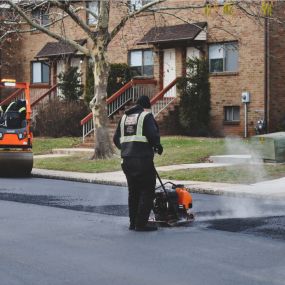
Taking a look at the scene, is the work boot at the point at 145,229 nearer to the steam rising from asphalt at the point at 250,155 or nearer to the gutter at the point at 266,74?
the steam rising from asphalt at the point at 250,155

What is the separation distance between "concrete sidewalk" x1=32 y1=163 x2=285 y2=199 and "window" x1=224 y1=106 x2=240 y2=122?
30.9 feet

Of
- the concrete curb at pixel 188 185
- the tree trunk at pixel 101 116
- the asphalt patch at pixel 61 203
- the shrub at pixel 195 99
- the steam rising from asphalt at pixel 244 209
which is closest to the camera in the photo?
the steam rising from asphalt at pixel 244 209

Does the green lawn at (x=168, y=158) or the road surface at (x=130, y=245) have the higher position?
the green lawn at (x=168, y=158)

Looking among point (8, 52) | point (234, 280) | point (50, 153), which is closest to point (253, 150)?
point (50, 153)

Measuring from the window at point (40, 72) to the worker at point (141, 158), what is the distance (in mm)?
29509

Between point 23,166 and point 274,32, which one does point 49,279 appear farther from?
point 274,32

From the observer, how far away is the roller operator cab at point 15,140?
19.6m

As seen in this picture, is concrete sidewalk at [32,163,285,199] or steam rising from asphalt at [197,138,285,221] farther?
concrete sidewalk at [32,163,285,199]

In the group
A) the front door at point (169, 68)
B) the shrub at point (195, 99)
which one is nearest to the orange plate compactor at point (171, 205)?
the shrub at point (195, 99)

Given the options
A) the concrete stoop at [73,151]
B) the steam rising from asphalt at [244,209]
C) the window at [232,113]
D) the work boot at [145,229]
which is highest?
the window at [232,113]

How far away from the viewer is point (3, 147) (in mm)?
19562

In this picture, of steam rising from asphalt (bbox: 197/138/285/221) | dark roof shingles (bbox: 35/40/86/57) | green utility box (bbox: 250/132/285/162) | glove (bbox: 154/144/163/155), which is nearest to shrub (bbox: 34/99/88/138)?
dark roof shingles (bbox: 35/40/86/57)

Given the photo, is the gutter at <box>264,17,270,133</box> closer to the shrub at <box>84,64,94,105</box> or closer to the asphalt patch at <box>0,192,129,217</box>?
the shrub at <box>84,64,94,105</box>

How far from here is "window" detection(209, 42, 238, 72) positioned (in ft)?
100
